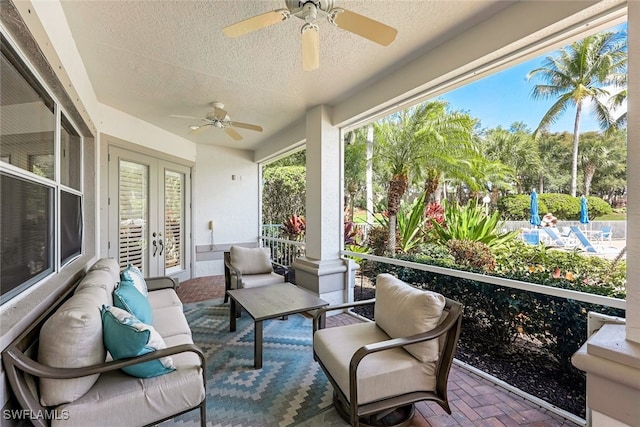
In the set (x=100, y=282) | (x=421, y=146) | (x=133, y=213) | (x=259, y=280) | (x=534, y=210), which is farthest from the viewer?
(x=133, y=213)

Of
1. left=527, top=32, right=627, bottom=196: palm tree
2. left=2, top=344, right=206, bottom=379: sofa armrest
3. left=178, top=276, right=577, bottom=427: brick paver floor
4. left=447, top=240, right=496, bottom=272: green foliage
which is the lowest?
left=178, top=276, right=577, bottom=427: brick paver floor

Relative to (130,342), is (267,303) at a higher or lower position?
lower

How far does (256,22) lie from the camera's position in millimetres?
1810

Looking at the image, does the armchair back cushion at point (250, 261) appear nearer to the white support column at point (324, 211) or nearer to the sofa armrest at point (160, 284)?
the white support column at point (324, 211)

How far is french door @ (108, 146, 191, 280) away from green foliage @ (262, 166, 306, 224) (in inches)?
97.5

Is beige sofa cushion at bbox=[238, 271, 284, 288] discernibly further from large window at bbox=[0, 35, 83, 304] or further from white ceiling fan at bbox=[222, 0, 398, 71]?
white ceiling fan at bbox=[222, 0, 398, 71]

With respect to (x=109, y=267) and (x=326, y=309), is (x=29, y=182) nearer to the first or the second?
(x=109, y=267)

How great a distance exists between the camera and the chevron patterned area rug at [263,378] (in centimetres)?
192

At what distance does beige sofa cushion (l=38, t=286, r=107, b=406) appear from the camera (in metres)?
1.34

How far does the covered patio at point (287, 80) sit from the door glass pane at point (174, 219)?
13.4 inches

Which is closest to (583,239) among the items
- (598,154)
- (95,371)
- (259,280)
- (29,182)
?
(598,154)

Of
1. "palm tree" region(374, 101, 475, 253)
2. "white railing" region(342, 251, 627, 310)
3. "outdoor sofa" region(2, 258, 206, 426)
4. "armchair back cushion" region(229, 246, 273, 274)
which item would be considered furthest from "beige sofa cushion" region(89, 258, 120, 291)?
"palm tree" region(374, 101, 475, 253)

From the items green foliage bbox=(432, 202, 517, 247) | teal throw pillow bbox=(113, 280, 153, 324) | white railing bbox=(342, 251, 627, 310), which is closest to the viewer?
white railing bbox=(342, 251, 627, 310)

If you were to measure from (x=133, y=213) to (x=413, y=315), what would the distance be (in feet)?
15.1
